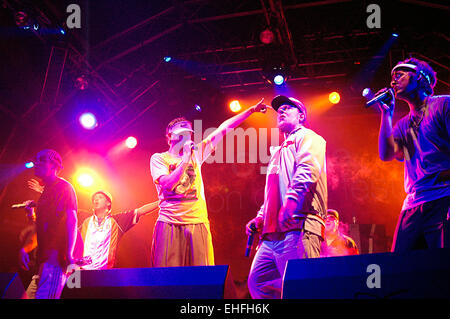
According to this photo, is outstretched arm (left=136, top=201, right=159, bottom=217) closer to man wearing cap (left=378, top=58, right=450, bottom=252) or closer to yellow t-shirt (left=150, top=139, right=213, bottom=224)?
yellow t-shirt (left=150, top=139, right=213, bottom=224)

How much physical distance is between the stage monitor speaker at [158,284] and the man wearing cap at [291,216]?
743 millimetres

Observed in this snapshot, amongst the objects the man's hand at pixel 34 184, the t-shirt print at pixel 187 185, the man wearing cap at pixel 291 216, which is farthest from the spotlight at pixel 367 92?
the man's hand at pixel 34 184

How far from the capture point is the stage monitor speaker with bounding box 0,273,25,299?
193 cm

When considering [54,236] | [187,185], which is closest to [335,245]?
[187,185]

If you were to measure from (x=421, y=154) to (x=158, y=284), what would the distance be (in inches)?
78.7

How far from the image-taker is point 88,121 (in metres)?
7.82

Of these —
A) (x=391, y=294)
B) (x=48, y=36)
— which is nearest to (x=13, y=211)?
(x=48, y=36)

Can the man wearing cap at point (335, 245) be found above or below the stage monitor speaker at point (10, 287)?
above

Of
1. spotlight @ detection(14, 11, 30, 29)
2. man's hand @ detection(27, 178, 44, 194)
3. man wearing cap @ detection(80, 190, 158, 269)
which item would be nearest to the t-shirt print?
man wearing cap @ detection(80, 190, 158, 269)

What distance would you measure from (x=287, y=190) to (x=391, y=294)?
1246 millimetres

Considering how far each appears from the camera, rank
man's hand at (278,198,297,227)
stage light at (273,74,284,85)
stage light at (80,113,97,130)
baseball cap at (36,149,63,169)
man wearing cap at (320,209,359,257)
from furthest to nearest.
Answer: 1. stage light at (80,113,97,130)
2. stage light at (273,74,284,85)
3. man wearing cap at (320,209,359,257)
4. baseball cap at (36,149,63,169)
5. man's hand at (278,198,297,227)

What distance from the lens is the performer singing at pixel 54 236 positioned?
3.77 m

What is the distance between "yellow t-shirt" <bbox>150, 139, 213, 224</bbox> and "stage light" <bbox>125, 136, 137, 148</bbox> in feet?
18.8

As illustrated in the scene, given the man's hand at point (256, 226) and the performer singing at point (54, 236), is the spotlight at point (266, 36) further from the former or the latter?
the man's hand at point (256, 226)
